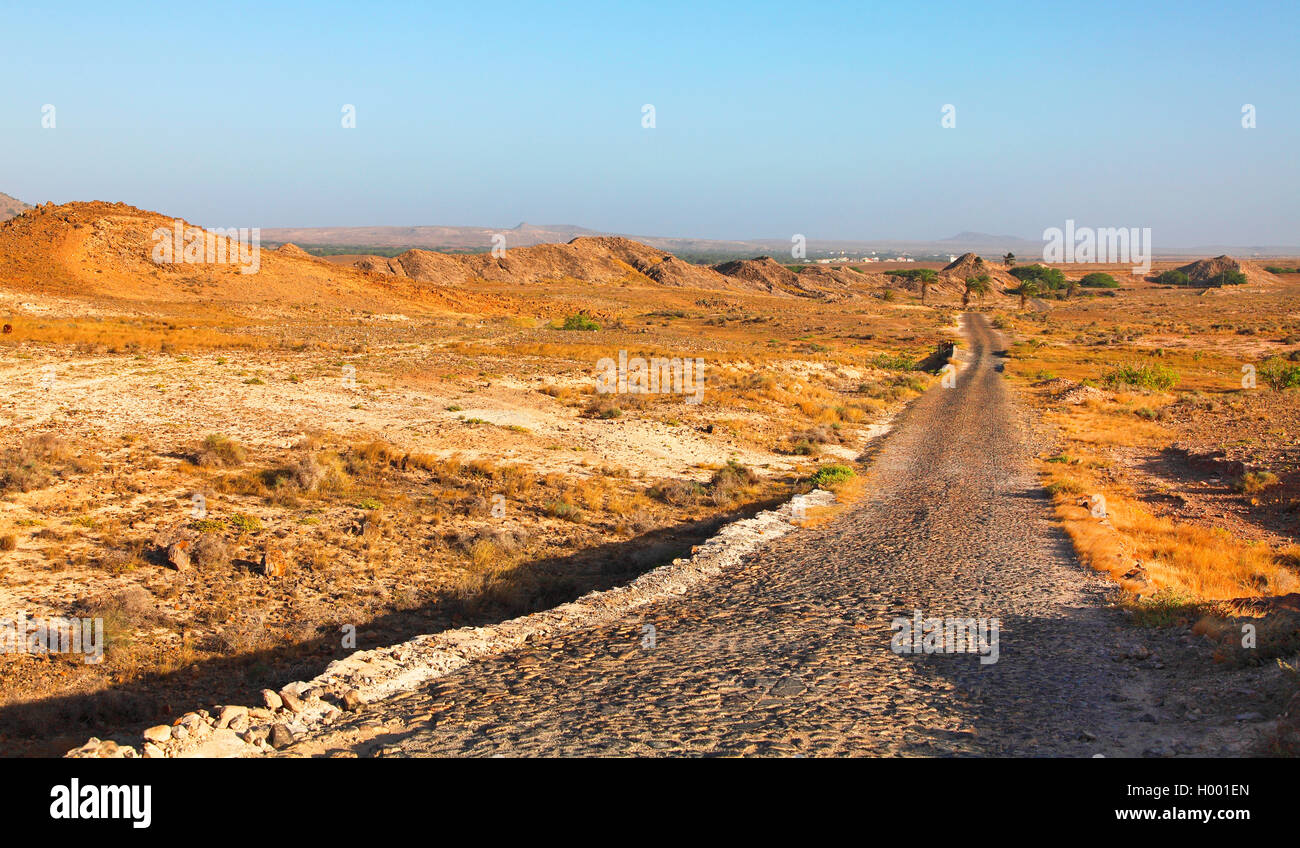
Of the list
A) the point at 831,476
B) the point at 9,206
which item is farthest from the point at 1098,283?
the point at 9,206

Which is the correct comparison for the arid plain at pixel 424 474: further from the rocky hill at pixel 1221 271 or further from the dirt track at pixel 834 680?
the rocky hill at pixel 1221 271

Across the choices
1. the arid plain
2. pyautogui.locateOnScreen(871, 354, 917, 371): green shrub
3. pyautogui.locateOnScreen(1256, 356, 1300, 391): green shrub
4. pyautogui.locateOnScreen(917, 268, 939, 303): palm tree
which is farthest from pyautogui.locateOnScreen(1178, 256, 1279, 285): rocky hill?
pyautogui.locateOnScreen(1256, 356, 1300, 391): green shrub

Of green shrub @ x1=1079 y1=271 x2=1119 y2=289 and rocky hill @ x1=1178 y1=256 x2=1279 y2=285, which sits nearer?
rocky hill @ x1=1178 y1=256 x2=1279 y2=285

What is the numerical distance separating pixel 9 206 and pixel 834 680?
212379 mm

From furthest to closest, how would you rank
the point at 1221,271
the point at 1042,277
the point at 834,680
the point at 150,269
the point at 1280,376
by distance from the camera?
the point at 1042,277 < the point at 1221,271 < the point at 150,269 < the point at 1280,376 < the point at 834,680

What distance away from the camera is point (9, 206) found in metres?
164

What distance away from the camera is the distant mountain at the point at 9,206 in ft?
515

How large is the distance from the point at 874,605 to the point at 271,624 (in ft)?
24.5

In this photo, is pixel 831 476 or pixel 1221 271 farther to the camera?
pixel 1221 271

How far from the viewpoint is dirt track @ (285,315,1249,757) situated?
5836mm

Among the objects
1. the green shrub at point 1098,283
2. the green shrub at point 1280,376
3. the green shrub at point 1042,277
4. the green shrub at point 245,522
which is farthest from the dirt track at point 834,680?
the green shrub at point 1098,283

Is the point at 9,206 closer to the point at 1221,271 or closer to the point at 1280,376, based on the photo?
the point at 1280,376

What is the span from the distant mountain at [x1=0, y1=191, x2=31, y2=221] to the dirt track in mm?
193604

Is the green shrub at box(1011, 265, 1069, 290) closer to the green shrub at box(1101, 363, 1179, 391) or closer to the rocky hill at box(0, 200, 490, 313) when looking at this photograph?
the green shrub at box(1101, 363, 1179, 391)
